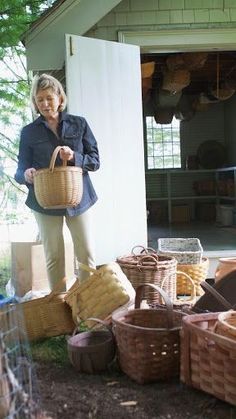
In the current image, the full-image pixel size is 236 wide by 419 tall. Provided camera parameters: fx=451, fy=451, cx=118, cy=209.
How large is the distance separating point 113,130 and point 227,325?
285cm

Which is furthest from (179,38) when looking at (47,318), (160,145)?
(160,145)

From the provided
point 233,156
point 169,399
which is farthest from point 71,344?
point 233,156

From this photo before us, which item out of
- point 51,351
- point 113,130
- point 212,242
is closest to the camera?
point 51,351

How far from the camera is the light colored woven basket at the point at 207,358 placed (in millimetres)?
1919

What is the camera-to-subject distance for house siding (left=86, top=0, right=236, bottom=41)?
4520 mm

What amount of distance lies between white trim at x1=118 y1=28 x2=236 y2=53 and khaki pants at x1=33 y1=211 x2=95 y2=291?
219 cm

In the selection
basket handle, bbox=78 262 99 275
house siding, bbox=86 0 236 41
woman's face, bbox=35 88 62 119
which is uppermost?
house siding, bbox=86 0 236 41

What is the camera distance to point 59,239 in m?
3.24

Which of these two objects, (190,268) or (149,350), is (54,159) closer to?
(149,350)

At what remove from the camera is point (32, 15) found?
7090mm

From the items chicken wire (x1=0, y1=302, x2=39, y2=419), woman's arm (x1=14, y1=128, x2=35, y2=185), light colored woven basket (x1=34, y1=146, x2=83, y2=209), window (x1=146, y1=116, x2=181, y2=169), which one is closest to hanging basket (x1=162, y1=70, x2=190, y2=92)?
woman's arm (x1=14, y1=128, x2=35, y2=185)

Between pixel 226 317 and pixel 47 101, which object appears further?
pixel 47 101

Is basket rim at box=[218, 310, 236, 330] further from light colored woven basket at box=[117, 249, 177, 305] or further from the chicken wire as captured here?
light colored woven basket at box=[117, 249, 177, 305]

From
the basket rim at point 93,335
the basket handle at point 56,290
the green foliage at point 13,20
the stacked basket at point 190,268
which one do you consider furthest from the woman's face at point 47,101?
the green foliage at point 13,20
